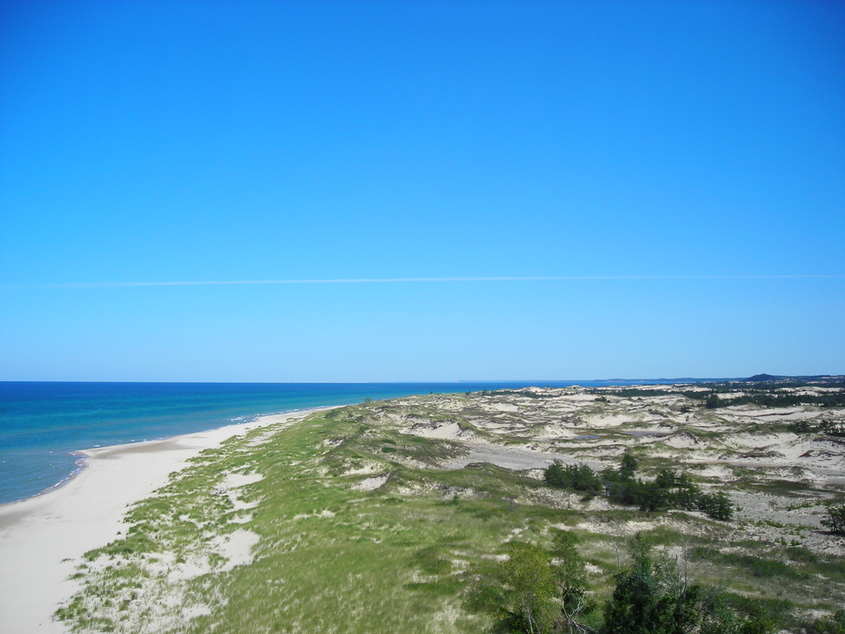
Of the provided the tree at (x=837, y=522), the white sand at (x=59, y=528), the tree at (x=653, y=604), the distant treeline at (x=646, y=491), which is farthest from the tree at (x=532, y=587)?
the tree at (x=837, y=522)

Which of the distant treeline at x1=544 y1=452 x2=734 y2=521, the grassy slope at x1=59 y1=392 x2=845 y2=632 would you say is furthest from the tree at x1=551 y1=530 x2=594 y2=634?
the distant treeline at x1=544 y1=452 x2=734 y2=521

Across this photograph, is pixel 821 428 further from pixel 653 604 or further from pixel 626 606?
pixel 653 604

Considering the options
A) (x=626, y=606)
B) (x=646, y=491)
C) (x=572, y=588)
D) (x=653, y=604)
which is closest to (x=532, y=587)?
(x=626, y=606)

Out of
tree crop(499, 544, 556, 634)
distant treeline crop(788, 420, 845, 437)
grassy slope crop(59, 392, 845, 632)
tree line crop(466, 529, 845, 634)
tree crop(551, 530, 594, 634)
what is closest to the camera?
tree line crop(466, 529, 845, 634)

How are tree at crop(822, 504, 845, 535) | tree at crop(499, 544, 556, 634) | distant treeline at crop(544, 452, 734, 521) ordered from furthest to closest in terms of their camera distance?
1. distant treeline at crop(544, 452, 734, 521)
2. tree at crop(822, 504, 845, 535)
3. tree at crop(499, 544, 556, 634)

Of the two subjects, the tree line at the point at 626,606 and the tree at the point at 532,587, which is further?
the tree at the point at 532,587

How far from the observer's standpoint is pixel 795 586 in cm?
2316

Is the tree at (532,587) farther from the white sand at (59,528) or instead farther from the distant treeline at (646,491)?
the distant treeline at (646,491)

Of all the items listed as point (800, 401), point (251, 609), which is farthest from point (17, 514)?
point (800, 401)

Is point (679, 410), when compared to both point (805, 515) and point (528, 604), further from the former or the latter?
point (528, 604)

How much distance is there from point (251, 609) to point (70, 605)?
359 inches

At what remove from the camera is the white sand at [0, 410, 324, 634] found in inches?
946

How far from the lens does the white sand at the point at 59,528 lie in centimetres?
2403

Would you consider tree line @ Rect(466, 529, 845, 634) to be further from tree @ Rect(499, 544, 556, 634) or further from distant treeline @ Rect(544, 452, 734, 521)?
distant treeline @ Rect(544, 452, 734, 521)
